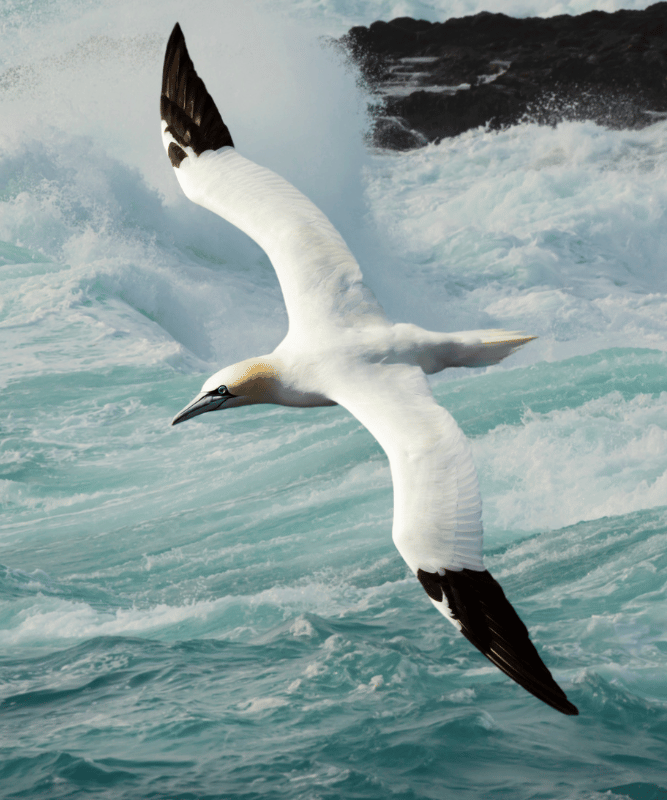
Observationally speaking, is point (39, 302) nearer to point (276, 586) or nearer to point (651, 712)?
point (276, 586)

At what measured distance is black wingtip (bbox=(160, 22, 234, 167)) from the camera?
777 cm

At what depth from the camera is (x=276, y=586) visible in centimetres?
1348

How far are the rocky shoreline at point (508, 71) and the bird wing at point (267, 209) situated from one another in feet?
109

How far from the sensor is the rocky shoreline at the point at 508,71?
40.8 meters

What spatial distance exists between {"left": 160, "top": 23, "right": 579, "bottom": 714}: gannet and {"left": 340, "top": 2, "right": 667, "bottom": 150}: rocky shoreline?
1336 inches

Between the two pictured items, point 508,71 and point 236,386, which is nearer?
point 236,386

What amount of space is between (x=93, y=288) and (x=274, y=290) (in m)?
7.02

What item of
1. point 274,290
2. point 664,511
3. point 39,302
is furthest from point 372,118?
point 664,511

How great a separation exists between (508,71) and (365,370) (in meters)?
40.9

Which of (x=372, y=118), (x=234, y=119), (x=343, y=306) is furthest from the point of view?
(x=372, y=118)

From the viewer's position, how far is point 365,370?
5.91 metres

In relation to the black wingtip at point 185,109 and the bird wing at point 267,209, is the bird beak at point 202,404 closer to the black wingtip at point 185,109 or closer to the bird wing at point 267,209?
the bird wing at point 267,209

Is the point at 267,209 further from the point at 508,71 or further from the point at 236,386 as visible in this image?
the point at 508,71

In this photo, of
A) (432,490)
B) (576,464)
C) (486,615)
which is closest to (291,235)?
(432,490)
